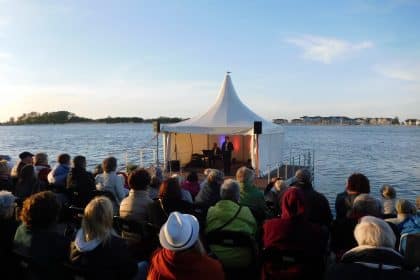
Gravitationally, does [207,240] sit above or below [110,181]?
below

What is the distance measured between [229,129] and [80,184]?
23.9 feet

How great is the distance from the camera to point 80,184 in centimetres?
607

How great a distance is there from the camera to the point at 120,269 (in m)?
3.01

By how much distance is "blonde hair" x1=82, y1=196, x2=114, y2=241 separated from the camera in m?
3.01

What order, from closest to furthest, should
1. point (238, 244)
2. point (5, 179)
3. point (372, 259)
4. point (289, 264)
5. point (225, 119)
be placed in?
point (372, 259), point (289, 264), point (238, 244), point (5, 179), point (225, 119)

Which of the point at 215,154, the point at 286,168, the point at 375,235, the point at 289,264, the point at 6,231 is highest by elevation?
the point at 375,235

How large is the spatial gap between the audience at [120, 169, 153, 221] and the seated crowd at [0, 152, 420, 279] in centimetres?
1

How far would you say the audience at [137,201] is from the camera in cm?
456

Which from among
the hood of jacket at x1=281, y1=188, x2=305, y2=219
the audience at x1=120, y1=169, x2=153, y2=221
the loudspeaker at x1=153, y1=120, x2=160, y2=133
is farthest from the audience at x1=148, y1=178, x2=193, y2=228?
the loudspeaker at x1=153, y1=120, x2=160, y2=133

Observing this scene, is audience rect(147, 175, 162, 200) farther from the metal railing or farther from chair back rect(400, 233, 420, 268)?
the metal railing

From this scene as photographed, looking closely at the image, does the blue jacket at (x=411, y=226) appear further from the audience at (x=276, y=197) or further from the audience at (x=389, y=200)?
the audience at (x=276, y=197)

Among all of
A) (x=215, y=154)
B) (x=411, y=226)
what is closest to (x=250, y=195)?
(x=411, y=226)

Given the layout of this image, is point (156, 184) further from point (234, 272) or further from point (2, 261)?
point (2, 261)

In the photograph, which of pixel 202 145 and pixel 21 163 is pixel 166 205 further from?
pixel 202 145
